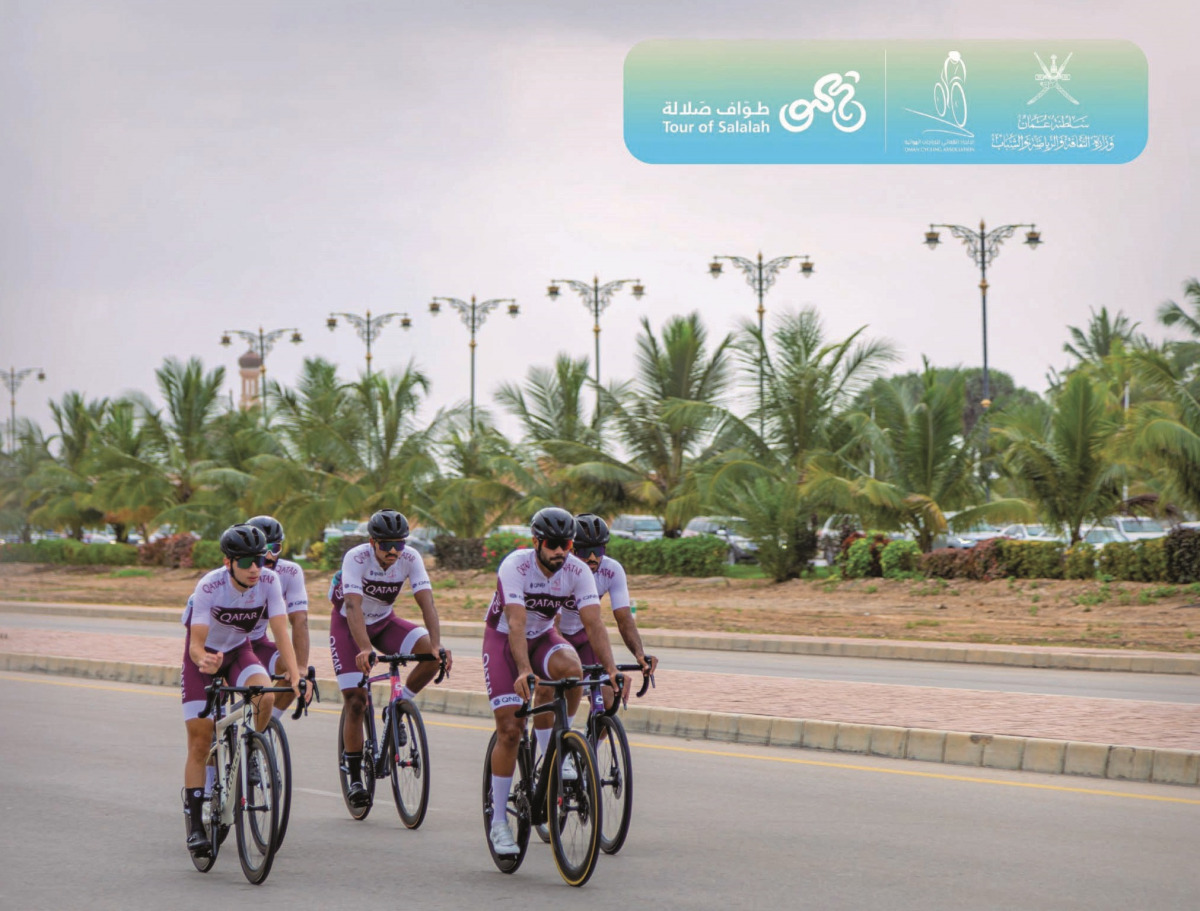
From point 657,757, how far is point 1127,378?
35055 millimetres

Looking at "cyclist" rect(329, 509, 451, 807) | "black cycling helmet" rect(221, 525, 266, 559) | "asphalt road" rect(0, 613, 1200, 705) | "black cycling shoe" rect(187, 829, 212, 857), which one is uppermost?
"black cycling helmet" rect(221, 525, 266, 559)

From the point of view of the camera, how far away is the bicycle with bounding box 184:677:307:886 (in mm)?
7055

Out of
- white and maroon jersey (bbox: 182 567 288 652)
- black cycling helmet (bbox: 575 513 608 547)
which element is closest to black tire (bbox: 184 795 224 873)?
white and maroon jersey (bbox: 182 567 288 652)

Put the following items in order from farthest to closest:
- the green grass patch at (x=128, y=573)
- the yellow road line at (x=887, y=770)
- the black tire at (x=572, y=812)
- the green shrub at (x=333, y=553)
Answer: the green grass patch at (x=128, y=573)
the green shrub at (x=333, y=553)
the yellow road line at (x=887, y=770)
the black tire at (x=572, y=812)

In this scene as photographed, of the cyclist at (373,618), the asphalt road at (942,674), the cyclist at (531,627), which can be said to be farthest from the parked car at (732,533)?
the cyclist at (531,627)

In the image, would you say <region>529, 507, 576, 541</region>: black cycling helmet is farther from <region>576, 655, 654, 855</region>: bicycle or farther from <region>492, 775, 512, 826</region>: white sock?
<region>492, 775, 512, 826</region>: white sock

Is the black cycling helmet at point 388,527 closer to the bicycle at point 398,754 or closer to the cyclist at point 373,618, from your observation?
the cyclist at point 373,618

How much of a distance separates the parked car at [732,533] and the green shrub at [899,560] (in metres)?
3.53

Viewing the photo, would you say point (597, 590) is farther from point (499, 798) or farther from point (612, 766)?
point (499, 798)

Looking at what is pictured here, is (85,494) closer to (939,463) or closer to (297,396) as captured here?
(297,396)

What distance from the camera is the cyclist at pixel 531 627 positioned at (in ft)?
23.9

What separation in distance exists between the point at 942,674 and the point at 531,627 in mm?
10864

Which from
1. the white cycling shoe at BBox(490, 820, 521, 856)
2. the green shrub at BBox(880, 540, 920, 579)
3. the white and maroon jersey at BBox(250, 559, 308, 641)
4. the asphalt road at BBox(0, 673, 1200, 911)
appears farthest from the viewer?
the green shrub at BBox(880, 540, 920, 579)

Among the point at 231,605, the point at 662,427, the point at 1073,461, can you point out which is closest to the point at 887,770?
the point at 231,605
